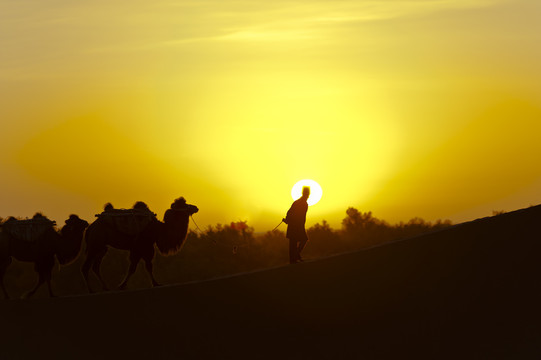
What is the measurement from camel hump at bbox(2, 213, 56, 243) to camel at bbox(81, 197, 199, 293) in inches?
43.3

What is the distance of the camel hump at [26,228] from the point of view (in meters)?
24.4

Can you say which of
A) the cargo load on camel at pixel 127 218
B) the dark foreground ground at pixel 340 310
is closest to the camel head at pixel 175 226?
the cargo load on camel at pixel 127 218

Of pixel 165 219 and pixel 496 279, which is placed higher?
pixel 165 219

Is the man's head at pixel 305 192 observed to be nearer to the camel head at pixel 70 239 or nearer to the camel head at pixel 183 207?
the camel head at pixel 183 207

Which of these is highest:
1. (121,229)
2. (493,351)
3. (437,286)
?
(121,229)

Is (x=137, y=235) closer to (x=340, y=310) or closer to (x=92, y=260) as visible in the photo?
(x=92, y=260)

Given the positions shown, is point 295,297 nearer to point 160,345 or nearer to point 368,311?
point 368,311

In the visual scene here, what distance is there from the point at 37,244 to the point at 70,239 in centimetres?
88

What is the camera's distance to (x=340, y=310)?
2248 cm

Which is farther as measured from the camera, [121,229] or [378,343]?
[121,229]

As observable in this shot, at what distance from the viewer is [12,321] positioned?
24125 mm

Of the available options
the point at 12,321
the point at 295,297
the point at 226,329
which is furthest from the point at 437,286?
the point at 12,321

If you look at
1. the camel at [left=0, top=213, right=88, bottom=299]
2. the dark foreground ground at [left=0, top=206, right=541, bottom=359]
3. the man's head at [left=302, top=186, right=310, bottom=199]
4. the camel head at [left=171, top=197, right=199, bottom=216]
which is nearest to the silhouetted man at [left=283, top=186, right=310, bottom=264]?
the man's head at [left=302, top=186, right=310, bottom=199]

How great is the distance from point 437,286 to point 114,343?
23.4 feet
